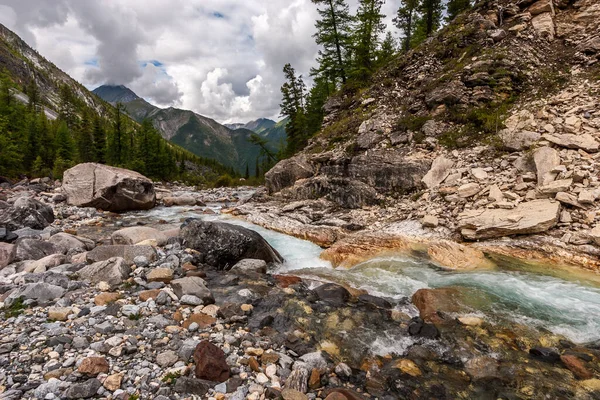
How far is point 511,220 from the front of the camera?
1241 cm

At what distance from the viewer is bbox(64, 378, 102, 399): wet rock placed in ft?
13.8

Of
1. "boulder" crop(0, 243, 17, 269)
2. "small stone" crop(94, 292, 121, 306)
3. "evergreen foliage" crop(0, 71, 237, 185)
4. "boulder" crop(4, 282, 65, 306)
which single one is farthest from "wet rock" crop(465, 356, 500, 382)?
"evergreen foliage" crop(0, 71, 237, 185)

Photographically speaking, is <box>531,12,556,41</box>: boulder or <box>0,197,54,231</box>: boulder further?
<box>531,12,556,41</box>: boulder

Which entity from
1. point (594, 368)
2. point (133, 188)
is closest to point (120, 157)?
point (133, 188)

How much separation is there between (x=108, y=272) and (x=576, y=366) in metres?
12.0

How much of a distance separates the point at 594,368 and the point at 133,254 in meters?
13.2

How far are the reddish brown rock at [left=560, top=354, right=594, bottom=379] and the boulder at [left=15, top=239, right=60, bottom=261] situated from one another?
51.9 ft

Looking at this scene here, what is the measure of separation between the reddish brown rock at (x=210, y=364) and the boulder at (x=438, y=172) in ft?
51.2

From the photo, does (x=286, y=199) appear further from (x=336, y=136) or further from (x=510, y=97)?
(x=510, y=97)

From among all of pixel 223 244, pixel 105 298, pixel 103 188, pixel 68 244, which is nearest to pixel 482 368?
pixel 105 298

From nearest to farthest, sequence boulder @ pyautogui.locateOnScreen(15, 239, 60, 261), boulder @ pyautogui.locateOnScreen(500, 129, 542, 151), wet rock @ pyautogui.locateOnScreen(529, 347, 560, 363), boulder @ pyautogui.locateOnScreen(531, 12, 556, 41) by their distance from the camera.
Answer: wet rock @ pyautogui.locateOnScreen(529, 347, 560, 363) < boulder @ pyautogui.locateOnScreen(15, 239, 60, 261) < boulder @ pyautogui.locateOnScreen(500, 129, 542, 151) < boulder @ pyautogui.locateOnScreen(531, 12, 556, 41)

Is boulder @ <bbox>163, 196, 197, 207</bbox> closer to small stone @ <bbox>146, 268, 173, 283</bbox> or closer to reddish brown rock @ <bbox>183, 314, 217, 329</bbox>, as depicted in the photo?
small stone @ <bbox>146, 268, 173, 283</bbox>

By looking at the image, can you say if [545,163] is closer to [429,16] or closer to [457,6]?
[429,16]

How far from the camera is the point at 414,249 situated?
44.1ft
